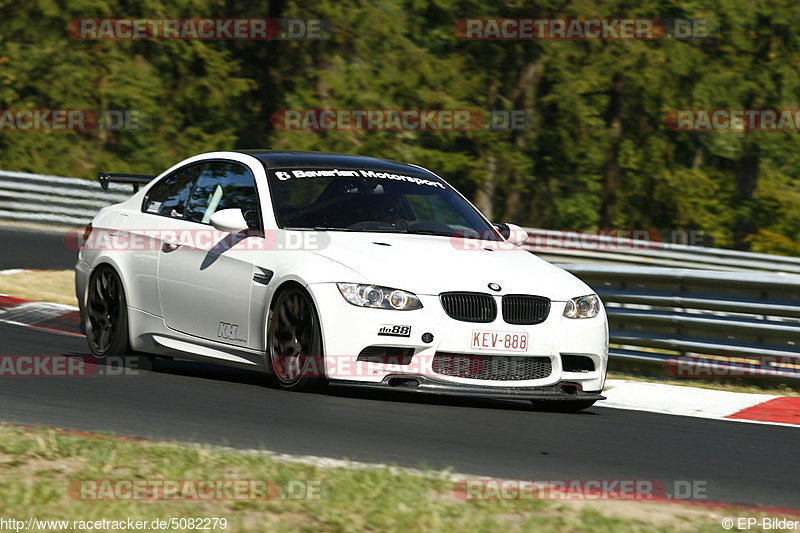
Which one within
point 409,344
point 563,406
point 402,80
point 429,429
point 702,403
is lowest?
point 702,403

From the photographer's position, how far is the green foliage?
3203 cm

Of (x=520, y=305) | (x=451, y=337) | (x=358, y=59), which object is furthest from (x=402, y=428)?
(x=358, y=59)

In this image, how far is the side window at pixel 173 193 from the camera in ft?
30.4

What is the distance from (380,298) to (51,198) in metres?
16.7

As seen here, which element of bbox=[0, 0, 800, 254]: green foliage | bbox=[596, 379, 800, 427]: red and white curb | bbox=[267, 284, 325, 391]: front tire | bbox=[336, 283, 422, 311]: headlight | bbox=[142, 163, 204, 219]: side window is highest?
bbox=[0, 0, 800, 254]: green foliage

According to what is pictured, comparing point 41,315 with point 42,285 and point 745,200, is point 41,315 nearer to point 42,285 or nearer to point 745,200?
point 42,285

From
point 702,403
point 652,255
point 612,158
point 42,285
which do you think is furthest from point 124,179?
point 612,158

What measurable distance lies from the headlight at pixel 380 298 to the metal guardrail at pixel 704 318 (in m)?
4.05

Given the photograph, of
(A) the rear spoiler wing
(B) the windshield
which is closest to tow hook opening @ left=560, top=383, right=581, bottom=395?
(B) the windshield

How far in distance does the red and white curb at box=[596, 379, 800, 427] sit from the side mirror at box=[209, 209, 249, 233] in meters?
2.88

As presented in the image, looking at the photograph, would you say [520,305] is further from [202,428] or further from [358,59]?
[358,59]

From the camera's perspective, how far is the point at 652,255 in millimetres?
24859

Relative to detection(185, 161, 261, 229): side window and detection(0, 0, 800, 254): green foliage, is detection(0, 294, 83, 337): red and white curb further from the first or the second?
detection(0, 0, 800, 254): green foliage

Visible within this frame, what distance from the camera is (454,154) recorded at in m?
33.1
